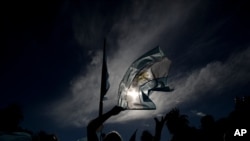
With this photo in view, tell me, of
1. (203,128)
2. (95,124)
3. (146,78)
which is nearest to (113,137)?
(95,124)

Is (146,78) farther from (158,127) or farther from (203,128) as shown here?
(203,128)

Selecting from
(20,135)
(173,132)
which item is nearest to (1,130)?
(20,135)

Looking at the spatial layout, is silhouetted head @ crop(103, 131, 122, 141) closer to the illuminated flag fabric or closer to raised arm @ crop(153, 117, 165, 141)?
raised arm @ crop(153, 117, 165, 141)

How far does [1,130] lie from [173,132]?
1204 inches

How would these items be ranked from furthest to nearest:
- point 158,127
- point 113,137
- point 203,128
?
point 203,128 < point 158,127 < point 113,137

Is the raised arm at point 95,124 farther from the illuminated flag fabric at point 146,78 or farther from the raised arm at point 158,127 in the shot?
the illuminated flag fabric at point 146,78

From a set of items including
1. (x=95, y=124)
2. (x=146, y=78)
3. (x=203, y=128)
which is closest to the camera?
(x=95, y=124)

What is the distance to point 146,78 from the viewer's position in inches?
318

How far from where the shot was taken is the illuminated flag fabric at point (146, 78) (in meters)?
6.95

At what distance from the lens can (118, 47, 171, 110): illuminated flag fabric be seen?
6953 mm

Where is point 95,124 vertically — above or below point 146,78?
below

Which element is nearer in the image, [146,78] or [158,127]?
[158,127]

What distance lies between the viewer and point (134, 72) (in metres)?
7.74

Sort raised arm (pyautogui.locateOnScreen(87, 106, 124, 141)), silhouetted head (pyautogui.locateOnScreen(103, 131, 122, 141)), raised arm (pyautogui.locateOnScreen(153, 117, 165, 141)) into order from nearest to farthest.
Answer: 1. raised arm (pyautogui.locateOnScreen(87, 106, 124, 141))
2. silhouetted head (pyautogui.locateOnScreen(103, 131, 122, 141))
3. raised arm (pyautogui.locateOnScreen(153, 117, 165, 141))
